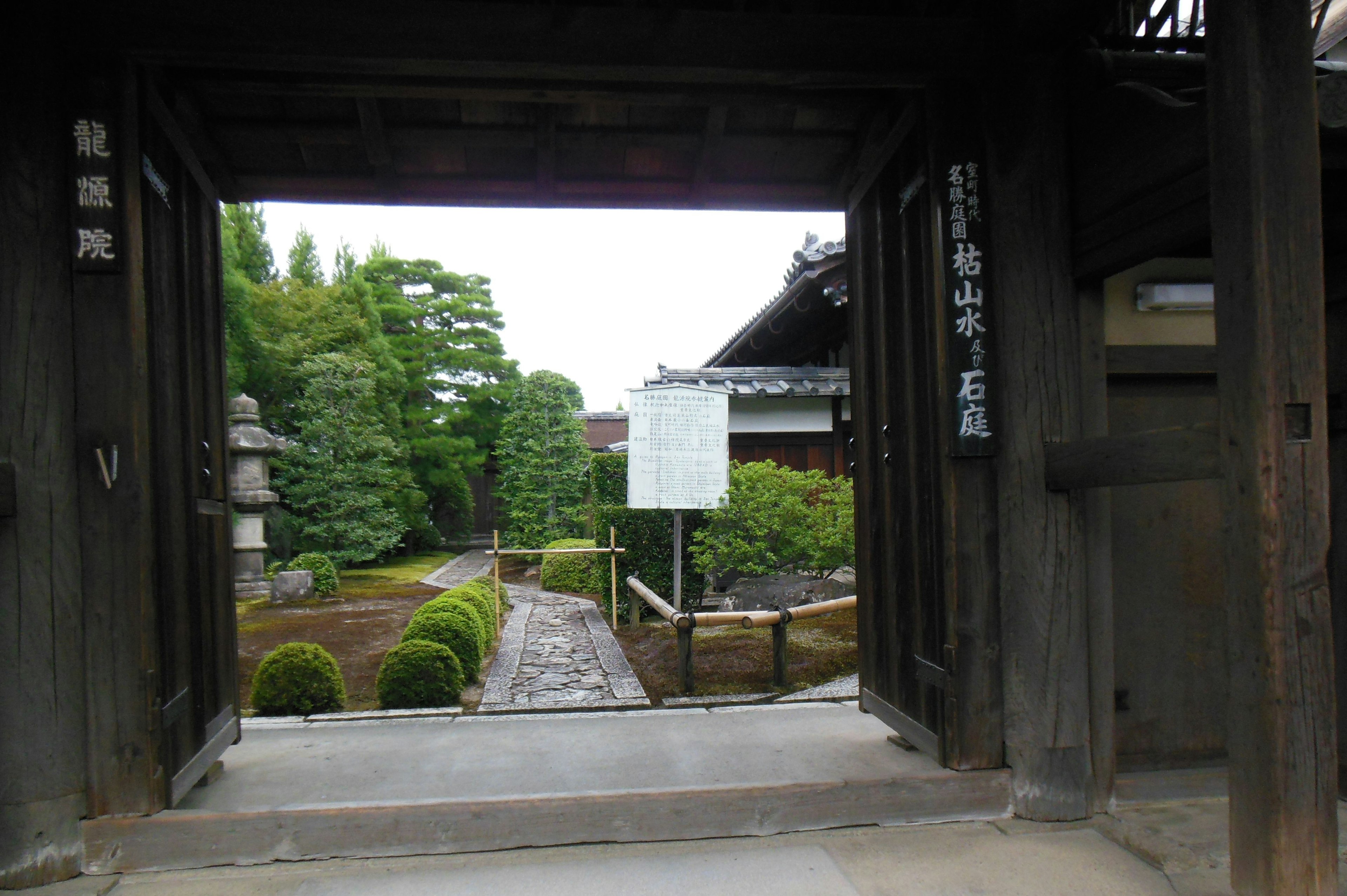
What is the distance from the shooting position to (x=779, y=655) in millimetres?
6383

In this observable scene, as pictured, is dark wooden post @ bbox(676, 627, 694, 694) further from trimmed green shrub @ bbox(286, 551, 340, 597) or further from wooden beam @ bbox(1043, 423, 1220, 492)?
trimmed green shrub @ bbox(286, 551, 340, 597)

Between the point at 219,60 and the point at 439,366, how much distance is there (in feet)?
→ 72.0

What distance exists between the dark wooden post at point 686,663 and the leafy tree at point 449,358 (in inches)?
688

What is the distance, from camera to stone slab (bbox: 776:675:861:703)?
5.34 meters

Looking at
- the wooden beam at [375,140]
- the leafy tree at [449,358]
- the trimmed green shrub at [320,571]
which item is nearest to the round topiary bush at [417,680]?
the wooden beam at [375,140]

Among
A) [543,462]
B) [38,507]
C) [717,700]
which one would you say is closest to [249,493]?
[543,462]

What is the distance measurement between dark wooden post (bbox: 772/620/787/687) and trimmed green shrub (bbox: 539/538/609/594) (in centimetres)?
644

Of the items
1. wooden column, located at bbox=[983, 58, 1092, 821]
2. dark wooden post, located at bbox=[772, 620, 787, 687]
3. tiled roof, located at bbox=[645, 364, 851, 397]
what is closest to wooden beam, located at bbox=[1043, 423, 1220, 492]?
wooden column, located at bbox=[983, 58, 1092, 821]

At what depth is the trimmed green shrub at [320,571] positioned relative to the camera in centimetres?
1353

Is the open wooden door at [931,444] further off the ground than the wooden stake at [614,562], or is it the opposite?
the open wooden door at [931,444]

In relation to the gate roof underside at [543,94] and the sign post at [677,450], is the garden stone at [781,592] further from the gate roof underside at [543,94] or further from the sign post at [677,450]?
the gate roof underside at [543,94]

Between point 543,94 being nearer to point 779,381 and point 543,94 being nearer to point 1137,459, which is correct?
point 1137,459

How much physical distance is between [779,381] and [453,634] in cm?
712

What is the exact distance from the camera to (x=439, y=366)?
24.5 meters
